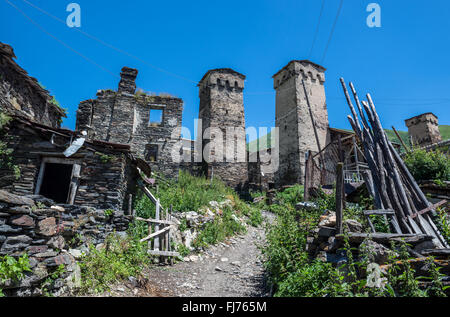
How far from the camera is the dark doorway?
910 cm

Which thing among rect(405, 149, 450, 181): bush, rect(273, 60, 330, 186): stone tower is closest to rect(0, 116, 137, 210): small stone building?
rect(405, 149, 450, 181): bush

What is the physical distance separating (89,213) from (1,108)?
425 centimetres

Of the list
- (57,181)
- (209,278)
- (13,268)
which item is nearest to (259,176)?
(209,278)

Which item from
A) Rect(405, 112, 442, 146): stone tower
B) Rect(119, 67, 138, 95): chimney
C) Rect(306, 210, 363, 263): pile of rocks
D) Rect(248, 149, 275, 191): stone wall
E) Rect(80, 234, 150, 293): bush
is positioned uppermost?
Rect(119, 67, 138, 95): chimney

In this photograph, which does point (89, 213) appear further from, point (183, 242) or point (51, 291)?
point (183, 242)

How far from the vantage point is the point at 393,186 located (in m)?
5.38

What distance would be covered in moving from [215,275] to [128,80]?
13.0 m

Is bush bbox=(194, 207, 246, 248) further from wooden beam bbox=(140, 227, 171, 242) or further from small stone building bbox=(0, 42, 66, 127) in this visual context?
small stone building bbox=(0, 42, 66, 127)

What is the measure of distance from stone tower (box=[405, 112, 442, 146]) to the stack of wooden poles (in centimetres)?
1503

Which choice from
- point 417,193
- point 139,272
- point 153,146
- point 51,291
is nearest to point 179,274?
point 139,272

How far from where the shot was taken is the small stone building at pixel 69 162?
725 centimetres

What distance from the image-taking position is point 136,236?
295 inches

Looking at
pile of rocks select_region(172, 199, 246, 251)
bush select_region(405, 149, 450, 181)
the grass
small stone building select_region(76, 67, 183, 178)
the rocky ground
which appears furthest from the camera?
small stone building select_region(76, 67, 183, 178)

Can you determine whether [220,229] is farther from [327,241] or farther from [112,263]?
[327,241]
